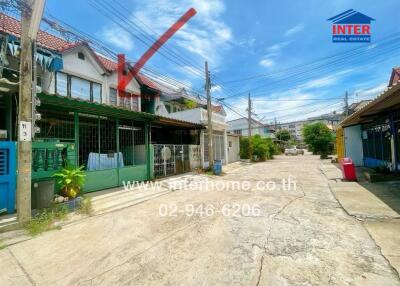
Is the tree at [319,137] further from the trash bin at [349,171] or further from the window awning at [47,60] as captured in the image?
the window awning at [47,60]

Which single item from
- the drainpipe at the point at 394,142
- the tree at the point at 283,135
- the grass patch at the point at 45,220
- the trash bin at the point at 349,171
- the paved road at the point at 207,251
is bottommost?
the paved road at the point at 207,251

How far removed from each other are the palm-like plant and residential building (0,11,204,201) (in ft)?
1.67

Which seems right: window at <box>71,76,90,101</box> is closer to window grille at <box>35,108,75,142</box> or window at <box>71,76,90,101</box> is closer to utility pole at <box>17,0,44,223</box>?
window grille at <box>35,108,75,142</box>

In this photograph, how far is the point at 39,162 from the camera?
6.24m

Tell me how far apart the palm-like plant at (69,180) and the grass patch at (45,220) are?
1.89 ft

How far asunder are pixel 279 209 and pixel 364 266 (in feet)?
9.69

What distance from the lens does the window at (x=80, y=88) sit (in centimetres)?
1098

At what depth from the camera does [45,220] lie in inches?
204

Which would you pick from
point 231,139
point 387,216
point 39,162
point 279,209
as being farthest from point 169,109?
point 387,216

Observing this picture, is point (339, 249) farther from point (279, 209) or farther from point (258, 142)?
point (258, 142)

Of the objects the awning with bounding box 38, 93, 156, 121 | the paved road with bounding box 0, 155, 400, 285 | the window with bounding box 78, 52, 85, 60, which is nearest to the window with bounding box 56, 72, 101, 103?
the window with bounding box 78, 52, 85, 60

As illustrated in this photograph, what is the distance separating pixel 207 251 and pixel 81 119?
25.3 feet

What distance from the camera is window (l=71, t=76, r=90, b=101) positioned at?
10977 mm

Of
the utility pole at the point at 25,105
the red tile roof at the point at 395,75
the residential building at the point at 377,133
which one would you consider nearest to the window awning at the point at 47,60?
the utility pole at the point at 25,105
